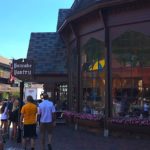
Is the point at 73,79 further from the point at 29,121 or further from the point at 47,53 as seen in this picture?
the point at 29,121

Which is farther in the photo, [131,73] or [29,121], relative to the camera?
[131,73]

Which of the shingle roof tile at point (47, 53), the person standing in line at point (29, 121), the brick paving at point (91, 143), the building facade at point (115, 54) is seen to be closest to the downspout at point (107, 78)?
the building facade at point (115, 54)

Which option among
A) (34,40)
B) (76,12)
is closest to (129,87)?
(76,12)

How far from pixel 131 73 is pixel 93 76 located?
2180mm

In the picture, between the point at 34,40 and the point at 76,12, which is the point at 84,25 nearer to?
the point at 76,12

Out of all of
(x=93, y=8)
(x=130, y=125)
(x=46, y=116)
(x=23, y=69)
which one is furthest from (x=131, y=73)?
(x=46, y=116)

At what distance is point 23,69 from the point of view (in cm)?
1464

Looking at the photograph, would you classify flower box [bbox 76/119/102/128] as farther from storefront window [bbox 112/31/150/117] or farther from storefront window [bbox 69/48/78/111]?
storefront window [bbox 69/48/78/111]

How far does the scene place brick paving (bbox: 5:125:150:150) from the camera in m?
13.4

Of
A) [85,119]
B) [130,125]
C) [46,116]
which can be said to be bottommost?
[130,125]

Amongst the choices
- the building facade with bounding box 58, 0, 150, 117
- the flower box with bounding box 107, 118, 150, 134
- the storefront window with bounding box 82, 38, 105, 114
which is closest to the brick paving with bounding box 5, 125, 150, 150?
the flower box with bounding box 107, 118, 150, 134

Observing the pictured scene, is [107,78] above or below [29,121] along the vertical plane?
above

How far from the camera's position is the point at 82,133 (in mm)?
17453

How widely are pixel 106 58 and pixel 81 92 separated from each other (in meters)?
2.73
